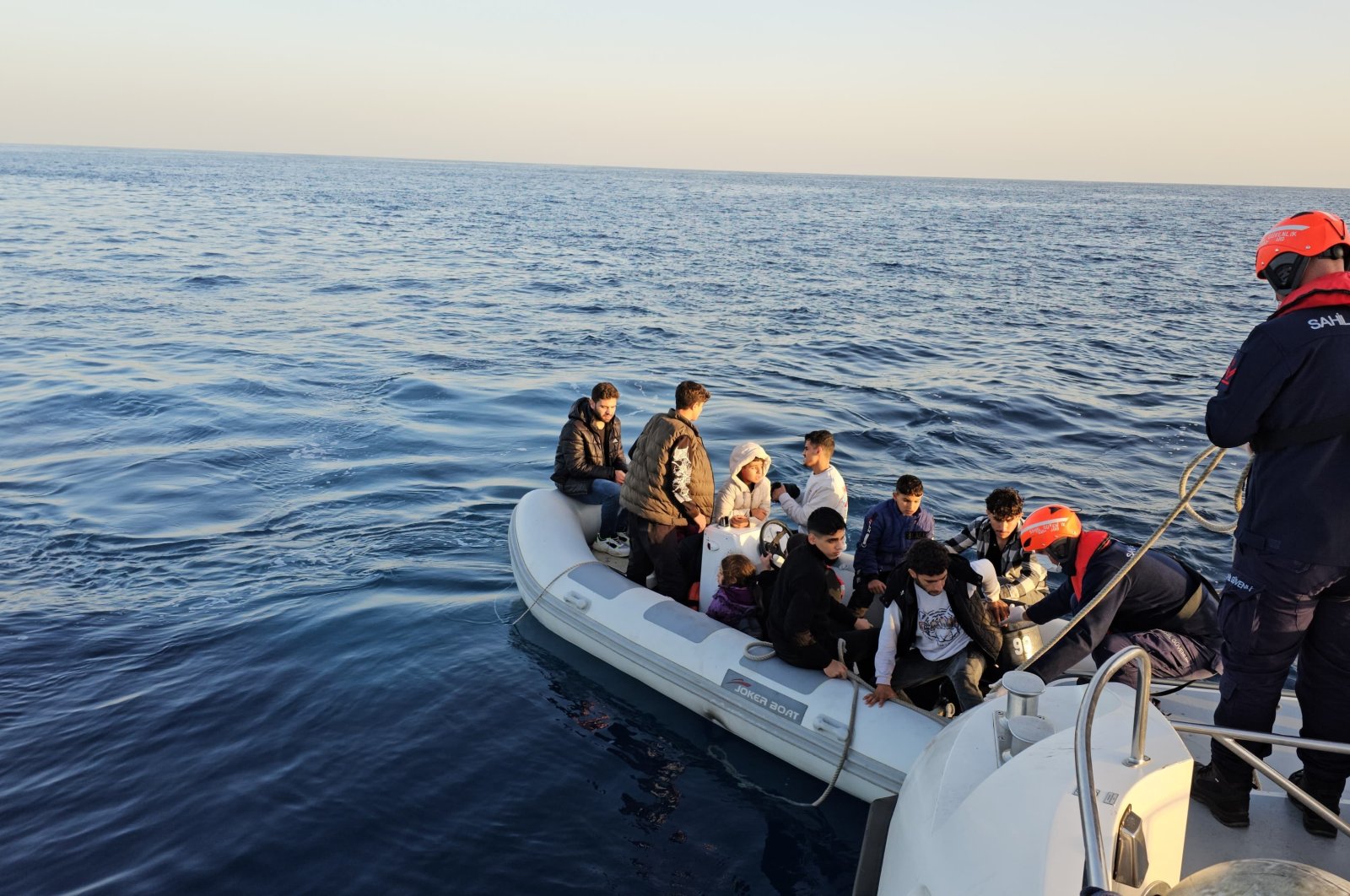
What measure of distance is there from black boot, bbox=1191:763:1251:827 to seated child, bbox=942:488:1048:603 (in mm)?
2299

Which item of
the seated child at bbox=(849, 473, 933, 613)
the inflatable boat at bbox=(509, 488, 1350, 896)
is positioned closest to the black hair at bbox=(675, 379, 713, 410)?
the inflatable boat at bbox=(509, 488, 1350, 896)

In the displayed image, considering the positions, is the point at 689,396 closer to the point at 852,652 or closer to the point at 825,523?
the point at 825,523

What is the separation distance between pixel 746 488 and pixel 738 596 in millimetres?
775

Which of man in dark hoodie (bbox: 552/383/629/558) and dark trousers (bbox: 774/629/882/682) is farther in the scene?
man in dark hoodie (bbox: 552/383/629/558)

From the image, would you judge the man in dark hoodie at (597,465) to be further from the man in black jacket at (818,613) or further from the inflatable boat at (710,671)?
the man in black jacket at (818,613)

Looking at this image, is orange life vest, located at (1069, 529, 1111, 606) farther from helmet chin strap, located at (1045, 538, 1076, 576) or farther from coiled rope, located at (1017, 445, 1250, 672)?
coiled rope, located at (1017, 445, 1250, 672)

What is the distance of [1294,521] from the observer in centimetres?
316

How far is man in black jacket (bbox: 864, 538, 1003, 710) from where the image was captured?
15.4ft

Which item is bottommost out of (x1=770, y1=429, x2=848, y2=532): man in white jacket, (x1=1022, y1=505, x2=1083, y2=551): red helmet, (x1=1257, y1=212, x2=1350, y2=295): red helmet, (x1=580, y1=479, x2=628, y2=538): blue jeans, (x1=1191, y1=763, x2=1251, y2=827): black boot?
(x1=580, y1=479, x2=628, y2=538): blue jeans

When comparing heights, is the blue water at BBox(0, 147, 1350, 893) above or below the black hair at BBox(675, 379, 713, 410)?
below

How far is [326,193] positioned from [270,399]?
197 feet

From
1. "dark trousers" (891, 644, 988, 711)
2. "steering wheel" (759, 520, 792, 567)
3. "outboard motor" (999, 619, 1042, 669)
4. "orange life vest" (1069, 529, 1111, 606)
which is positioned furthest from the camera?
"steering wheel" (759, 520, 792, 567)

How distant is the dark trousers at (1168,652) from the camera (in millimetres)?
4559

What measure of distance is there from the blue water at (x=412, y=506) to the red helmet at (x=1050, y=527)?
1.72 metres
